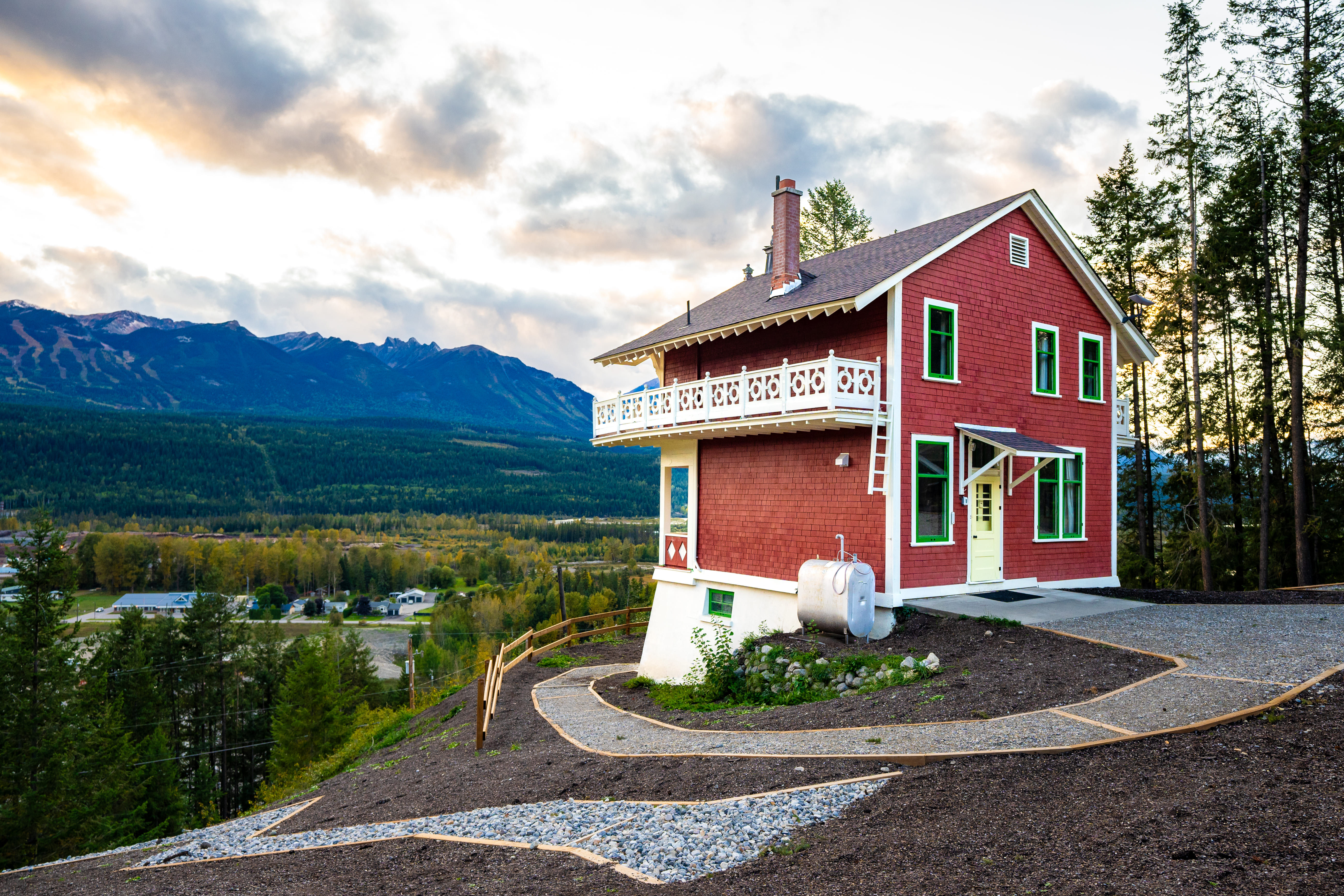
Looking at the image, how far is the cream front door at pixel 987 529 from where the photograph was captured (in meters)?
16.4

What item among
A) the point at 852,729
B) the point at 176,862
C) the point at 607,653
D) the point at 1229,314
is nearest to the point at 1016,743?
the point at 852,729

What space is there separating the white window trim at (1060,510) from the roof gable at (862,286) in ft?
12.0

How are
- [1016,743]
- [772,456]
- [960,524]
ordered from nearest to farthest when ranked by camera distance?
[1016,743] → [960,524] → [772,456]

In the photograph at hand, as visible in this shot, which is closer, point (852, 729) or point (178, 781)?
point (852, 729)

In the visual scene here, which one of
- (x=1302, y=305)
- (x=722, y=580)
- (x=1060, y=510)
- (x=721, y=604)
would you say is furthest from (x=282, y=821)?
(x=1302, y=305)

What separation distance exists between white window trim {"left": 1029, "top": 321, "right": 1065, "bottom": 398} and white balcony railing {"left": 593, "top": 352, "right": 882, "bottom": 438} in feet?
14.8

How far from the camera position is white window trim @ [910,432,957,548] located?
1525 centimetres

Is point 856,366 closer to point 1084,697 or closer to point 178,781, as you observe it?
point 1084,697

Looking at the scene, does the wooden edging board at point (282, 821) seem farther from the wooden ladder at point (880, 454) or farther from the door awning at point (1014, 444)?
the door awning at point (1014, 444)

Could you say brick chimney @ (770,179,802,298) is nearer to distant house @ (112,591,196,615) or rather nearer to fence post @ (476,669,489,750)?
fence post @ (476,669,489,750)

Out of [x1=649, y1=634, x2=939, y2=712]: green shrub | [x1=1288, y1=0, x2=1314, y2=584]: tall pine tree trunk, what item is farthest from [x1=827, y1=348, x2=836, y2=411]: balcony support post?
[x1=1288, y1=0, x2=1314, y2=584]: tall pine tree trunk

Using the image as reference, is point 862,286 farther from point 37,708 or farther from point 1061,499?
point 37,708

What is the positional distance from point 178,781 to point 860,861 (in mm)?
51916

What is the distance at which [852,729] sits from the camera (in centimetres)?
→ 978
